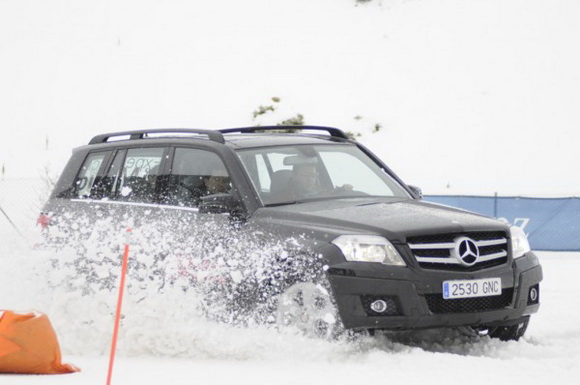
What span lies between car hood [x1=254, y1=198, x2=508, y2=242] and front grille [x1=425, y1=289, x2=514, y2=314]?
43cm

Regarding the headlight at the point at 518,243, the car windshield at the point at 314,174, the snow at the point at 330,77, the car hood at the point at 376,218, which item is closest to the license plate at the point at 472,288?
the car hood at the point at 376,218

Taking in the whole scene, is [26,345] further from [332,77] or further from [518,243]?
[332,77]

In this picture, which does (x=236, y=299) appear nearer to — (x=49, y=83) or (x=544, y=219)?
(x=544, y=219)

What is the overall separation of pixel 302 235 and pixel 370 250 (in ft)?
1.53

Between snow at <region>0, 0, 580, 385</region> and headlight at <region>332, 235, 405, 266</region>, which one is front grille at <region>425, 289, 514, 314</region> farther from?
snow at <region>0, 0, 580, 385</region>

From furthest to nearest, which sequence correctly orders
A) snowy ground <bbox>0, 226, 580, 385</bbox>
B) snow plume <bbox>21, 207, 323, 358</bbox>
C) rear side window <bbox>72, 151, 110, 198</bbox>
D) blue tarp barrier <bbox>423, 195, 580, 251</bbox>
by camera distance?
1. blue tarp barrier <bbox>423, 195, 580, 251</bbox>
2. rear side window <bbox>72, 151, 110, 198</bbox>
3. snow plume <bbox>21, 207, 323, 358</bbox>
4. snowy ground <bbox>0, 226, 580, 385</bbox>

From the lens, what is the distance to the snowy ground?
19.5 ft

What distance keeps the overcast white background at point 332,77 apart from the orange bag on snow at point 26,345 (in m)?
21.3

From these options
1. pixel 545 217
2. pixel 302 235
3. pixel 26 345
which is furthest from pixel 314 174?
pixel 545 217

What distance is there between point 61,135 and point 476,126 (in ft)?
41.8

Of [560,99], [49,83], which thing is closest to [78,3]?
[49,83]

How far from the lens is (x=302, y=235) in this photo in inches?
260

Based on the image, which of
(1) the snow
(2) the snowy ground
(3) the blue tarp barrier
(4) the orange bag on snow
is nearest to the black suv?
(2) the snowy ground

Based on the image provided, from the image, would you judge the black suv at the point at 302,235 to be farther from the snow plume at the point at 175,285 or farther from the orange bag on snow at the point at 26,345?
the orange bag on snow at the point at 26,345
